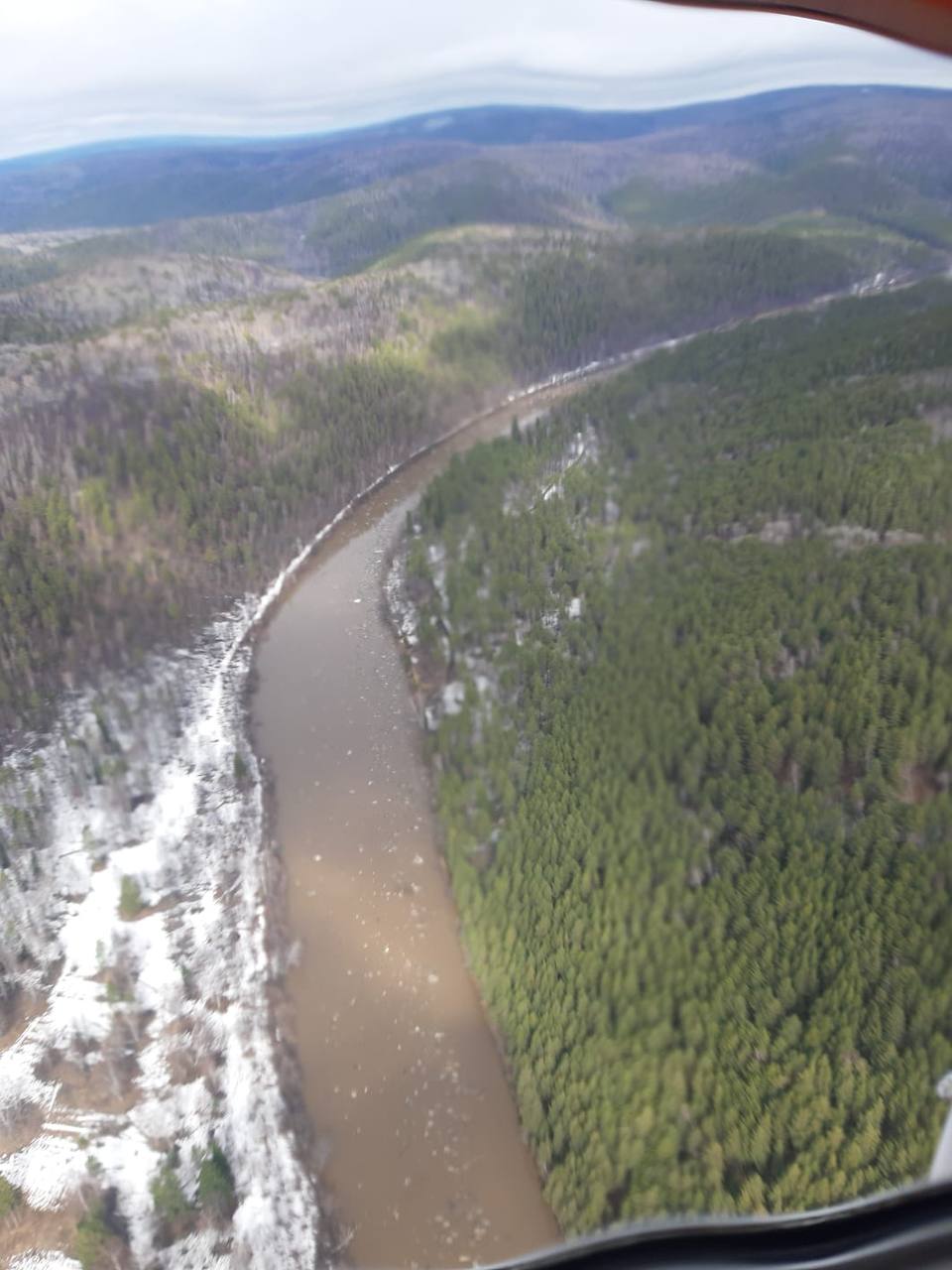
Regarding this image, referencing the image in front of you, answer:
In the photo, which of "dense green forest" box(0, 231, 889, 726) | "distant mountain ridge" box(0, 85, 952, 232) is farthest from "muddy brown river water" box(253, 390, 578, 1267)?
"distant mountain ridge" box(0, 85, 952, 232)

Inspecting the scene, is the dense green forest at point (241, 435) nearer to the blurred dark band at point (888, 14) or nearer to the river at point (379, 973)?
the river at point (379, 973)

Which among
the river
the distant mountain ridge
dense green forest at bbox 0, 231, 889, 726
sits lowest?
the river

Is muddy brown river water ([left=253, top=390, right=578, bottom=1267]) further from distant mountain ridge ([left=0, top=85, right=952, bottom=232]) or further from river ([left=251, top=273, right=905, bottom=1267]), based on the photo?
distant mountain ridge ([left=0, top=85, right=952, bottom=232])

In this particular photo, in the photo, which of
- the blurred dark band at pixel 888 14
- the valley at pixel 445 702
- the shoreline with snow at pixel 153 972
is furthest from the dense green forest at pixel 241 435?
the blurred dark band at pixel 888 14

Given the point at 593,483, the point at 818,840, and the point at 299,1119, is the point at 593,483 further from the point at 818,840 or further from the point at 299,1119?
the point at 299,1119

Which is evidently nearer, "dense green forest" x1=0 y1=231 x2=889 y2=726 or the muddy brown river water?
the muddy brown river water

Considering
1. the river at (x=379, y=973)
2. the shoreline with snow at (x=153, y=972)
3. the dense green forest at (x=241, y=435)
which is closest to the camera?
the shoreline with snow at (x=153, y=972)

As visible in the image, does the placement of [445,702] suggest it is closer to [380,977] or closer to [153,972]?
[380,977]
